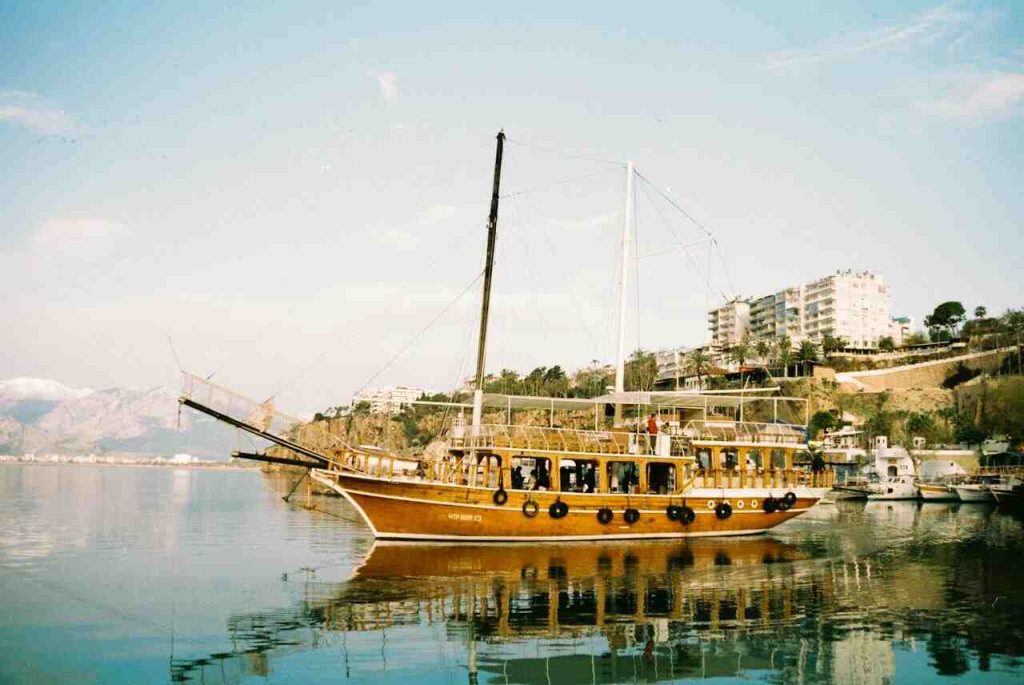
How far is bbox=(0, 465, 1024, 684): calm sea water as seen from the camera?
43.2 ft

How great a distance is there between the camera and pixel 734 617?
56.1ft

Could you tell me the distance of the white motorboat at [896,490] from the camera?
60.7 m

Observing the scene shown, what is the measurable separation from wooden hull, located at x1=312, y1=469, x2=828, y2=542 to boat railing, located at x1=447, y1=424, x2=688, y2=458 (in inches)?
63.0

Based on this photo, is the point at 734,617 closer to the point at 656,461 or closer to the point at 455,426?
the point at 656,461

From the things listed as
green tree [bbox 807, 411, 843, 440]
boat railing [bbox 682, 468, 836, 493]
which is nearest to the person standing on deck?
boat railing [bbox 682, 468, 836, 493]

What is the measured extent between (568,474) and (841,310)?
107890 millimetres

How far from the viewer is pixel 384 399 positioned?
5456 centimetres

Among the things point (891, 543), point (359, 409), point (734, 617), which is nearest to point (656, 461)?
point (891, 543)

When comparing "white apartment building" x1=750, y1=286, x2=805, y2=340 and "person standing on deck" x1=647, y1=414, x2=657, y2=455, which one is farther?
"white apartment building" x1=750, y1=286, x2=805, y2=340

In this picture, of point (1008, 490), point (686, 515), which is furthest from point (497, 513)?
point (1008, 490)

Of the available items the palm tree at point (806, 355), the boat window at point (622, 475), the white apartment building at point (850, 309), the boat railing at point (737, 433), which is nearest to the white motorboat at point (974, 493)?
the boat railing at point (737, 433)

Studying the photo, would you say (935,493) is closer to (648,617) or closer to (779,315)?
(648,617)

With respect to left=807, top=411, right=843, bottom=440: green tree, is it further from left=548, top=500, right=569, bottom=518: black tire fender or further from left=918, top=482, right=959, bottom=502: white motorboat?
left=548, top=500, right=569, bottom=518: black tire fender

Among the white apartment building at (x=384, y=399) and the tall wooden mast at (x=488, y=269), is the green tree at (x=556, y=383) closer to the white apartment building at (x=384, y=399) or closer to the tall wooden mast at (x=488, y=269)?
the white apartment building at (x=384, y=399)
